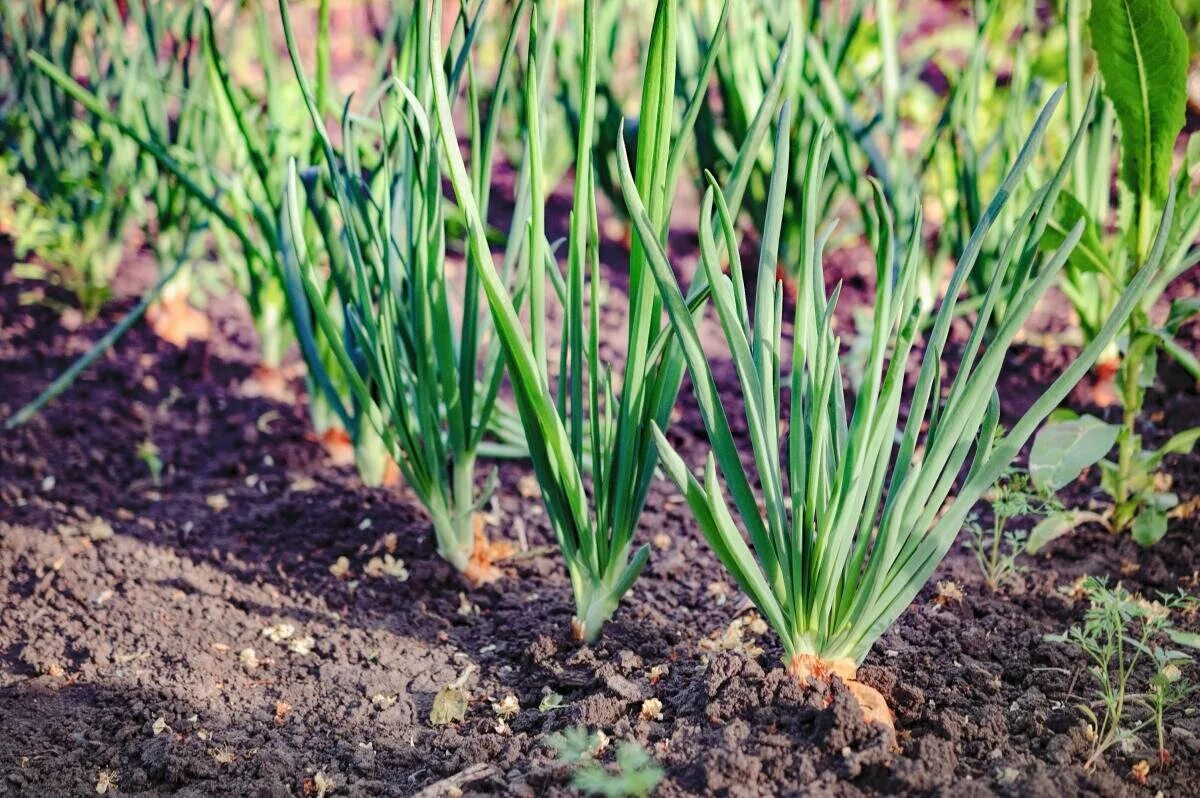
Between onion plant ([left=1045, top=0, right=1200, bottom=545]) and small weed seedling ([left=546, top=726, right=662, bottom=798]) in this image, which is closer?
small weed seedling ([left=546, top=726, right=662, bottom=798])

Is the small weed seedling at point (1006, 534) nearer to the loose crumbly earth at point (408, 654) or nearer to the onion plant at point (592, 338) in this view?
the loose crumbly earth at point (408, 654)

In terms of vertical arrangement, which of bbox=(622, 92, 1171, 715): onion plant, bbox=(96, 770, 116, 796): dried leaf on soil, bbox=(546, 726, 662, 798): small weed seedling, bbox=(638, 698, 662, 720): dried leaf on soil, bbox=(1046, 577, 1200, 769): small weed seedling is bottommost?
bbox=(96, 770, 116, 796): dried leaf on soil

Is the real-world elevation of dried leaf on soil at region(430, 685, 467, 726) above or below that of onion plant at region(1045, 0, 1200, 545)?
below

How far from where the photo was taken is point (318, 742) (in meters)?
1.36

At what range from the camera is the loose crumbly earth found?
119cm

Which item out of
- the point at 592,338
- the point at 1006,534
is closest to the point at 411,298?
the point at 592,338

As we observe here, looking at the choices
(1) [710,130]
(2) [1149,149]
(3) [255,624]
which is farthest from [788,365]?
(3) [255,624]

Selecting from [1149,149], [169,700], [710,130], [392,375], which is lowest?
[169,700]

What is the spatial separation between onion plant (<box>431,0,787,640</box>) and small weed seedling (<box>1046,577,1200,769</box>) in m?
0.52

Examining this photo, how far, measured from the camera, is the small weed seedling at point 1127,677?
1.18 meters

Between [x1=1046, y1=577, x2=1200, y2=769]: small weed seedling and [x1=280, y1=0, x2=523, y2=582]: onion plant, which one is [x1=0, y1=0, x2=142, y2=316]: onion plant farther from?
[x1=1046, y1=577, x2=1200, y2=769]: small weed seedling

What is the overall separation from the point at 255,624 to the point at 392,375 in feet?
1.35

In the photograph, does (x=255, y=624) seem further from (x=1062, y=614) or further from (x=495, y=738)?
(x=1062, y=614)

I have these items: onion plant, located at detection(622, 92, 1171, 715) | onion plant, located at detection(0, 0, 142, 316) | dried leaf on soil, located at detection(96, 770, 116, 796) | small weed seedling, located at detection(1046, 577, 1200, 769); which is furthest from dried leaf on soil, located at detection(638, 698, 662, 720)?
onion plant, located at detection(0, 0, 142, 316)
